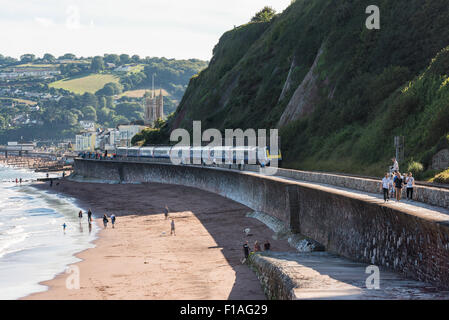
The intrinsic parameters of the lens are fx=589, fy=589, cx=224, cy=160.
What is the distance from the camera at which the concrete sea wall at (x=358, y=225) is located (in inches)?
653

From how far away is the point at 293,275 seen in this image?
19391 millimetres

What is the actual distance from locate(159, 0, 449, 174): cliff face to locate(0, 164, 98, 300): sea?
21689 millimetres

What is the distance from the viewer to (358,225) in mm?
23125

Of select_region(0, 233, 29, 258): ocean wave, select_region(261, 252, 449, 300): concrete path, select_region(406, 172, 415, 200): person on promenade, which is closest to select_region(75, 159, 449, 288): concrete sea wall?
select_region(261, 252, 449, 300): concrete path

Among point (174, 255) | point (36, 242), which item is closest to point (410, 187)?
point (174, 255)

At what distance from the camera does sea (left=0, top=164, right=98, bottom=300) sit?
29.4 m

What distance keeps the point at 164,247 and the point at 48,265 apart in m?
7.01

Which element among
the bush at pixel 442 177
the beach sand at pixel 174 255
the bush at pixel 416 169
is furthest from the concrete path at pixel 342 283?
the bush at pixel 416 169

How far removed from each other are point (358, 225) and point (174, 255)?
1339 centimetres

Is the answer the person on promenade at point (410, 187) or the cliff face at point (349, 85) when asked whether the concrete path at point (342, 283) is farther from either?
the cliff face at point (349, 85)

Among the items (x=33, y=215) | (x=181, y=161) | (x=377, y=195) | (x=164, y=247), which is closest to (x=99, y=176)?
(x=181, y=161)

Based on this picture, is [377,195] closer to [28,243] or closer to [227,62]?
[28,243]

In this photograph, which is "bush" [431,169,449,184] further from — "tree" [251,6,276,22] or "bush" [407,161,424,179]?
"tree" [251,6,276,22]

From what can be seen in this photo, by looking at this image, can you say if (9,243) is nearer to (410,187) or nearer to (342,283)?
(410,187)
